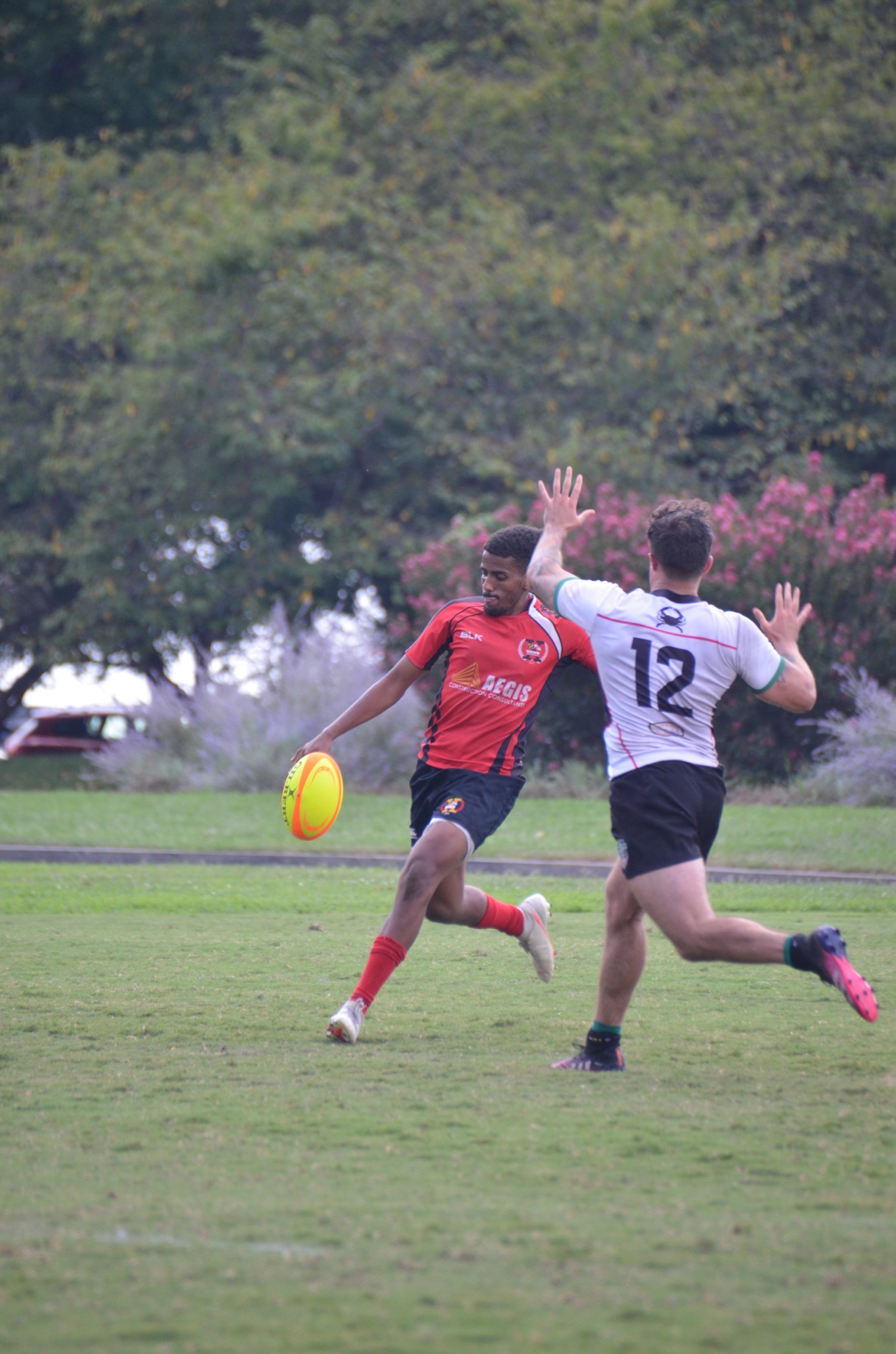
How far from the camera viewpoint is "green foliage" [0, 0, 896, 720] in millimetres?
23703

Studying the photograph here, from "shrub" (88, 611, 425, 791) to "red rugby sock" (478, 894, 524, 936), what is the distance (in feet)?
43.2

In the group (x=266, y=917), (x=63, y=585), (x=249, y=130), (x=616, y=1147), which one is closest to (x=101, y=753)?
(x=63, y=585)

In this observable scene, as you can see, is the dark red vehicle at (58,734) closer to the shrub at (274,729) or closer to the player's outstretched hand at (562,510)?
the shrub at (274,729)

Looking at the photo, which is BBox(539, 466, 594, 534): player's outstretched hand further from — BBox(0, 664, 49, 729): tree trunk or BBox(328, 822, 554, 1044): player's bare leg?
BBox(0, 664, 49, 729): tree trunk

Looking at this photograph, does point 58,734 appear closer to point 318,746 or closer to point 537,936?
point 537,936

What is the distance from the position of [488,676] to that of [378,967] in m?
1.30

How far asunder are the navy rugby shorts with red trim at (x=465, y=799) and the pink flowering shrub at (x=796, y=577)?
468 inches

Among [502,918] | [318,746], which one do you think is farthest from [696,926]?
[318,746]

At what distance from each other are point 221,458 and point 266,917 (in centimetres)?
1491

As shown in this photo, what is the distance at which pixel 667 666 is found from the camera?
5.21m

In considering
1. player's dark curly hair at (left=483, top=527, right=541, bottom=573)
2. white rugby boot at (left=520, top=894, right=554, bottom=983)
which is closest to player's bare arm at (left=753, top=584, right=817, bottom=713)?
player's dark curly hair at (left=483, top=527, right=541, bottom=573)

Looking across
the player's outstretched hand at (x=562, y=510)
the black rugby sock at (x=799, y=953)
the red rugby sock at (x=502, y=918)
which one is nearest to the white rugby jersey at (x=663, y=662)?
the player's outstretched hand at (x=562, y=510)

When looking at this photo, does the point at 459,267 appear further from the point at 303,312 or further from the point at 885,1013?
the point at 885,1013

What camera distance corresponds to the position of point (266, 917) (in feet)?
34.0
